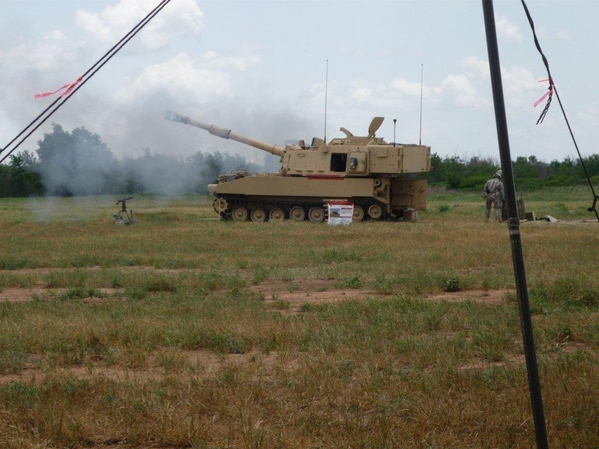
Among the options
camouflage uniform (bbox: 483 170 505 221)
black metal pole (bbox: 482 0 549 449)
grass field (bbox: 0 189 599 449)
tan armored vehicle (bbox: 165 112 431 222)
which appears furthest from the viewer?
tan armored vehicle (bbox: 165 112 431 222)

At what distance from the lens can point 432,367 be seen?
7.23 meters

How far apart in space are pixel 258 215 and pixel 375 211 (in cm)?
387

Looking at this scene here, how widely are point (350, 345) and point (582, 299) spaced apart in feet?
12.1

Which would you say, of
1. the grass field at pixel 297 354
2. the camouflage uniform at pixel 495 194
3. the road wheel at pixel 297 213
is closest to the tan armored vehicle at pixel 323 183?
the road wheel at pixel 297 213

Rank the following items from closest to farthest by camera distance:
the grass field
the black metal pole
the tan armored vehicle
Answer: the black metal pole
the grass field
the tan armored vehicle

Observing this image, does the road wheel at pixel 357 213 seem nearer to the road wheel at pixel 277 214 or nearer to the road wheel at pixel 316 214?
the road wheel at pixel 316 214

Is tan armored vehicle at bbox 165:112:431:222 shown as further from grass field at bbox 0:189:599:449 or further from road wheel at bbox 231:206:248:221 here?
grass field at bbox 0:189:599:449

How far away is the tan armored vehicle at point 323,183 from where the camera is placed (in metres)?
30.6

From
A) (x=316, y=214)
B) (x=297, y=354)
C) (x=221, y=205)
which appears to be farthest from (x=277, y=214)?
(x=297, y=354)

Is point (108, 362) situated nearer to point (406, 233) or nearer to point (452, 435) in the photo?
point (452, 435)

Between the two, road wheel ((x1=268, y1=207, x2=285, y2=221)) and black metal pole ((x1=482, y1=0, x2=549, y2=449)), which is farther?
road wheel ((x1=268, y1=207, x2=285, y2=221))

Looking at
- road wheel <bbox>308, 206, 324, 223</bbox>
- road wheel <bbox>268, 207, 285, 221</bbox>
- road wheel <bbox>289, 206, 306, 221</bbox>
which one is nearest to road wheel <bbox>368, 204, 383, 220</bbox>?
road wheel <bbox>308, 206, 324, 223</bbox>

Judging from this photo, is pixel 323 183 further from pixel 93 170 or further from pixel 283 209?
pixel 93 170

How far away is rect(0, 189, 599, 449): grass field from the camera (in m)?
5.64
